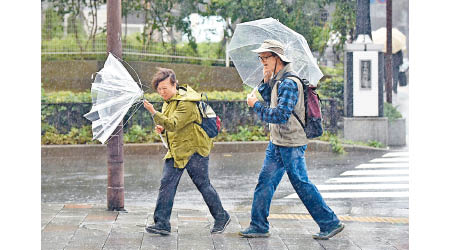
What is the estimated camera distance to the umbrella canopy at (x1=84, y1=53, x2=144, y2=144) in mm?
7309

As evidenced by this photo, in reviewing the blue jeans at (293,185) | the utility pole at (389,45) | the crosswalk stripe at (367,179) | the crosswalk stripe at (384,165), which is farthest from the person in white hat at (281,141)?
the utility pole at (389,45)

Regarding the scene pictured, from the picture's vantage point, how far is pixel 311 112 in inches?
275

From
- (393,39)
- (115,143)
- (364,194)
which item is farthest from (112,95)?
(393,39)

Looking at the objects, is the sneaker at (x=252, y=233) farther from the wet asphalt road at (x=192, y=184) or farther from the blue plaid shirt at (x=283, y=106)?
the wet asphalt road at (x=192, y=184)

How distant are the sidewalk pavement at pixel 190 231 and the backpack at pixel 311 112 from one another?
984 millimetres

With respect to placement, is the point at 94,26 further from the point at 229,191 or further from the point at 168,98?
the point at 168,98

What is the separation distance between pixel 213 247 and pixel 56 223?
187 cm

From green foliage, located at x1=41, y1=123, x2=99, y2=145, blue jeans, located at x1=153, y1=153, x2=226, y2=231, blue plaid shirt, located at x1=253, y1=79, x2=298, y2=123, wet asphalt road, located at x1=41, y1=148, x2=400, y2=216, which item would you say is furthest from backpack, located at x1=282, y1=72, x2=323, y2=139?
green foliage, located at x1=41, y1=123, x2=99, y2=145

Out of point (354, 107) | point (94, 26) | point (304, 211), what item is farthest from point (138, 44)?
point (304, 211)

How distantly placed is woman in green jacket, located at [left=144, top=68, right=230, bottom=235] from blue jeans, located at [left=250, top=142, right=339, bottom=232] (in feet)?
1.34

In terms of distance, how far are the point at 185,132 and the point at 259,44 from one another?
1151 mm

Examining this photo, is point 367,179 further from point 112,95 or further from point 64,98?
point 64,98

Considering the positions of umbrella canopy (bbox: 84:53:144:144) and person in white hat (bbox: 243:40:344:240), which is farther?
umbrella canopy (bbox: 84:53:144:144)

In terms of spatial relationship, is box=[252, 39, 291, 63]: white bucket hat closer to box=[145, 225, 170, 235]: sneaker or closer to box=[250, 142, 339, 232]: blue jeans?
box=[250, 142, 339, 232]: blue jeans
